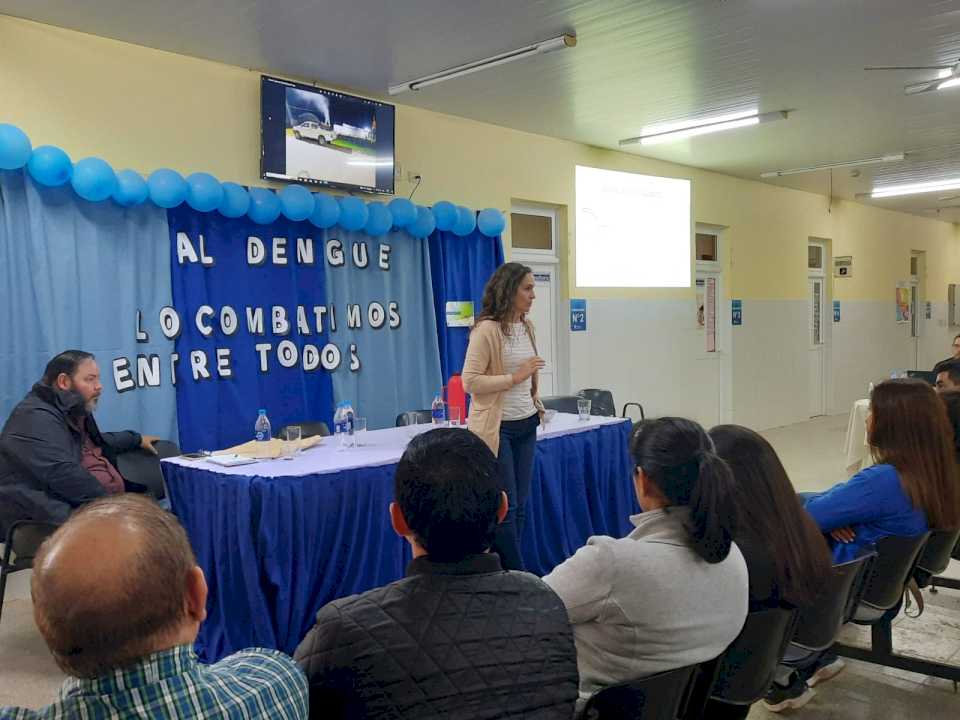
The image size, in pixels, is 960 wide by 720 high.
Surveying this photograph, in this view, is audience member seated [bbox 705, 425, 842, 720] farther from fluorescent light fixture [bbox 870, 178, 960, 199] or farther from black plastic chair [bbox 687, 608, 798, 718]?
fluorescent light fixture [bbox 870, 178, 960, 199]

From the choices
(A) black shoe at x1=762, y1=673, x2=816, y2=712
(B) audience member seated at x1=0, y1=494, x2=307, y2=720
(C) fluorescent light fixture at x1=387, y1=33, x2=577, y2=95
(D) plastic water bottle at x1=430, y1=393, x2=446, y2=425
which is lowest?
(A) black shoe at x1=762, y1=673, x2=816, y2=712

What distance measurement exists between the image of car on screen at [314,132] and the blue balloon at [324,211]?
355 millimetres

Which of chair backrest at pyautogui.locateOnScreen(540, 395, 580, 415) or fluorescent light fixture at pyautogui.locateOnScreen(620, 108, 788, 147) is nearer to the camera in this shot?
chair backrest at pyautogui.locateOnScreen(540, 395, 580, 415)

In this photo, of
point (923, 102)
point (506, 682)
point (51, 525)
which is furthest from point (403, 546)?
point (923, 102)

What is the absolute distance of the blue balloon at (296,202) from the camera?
4590 millimetres

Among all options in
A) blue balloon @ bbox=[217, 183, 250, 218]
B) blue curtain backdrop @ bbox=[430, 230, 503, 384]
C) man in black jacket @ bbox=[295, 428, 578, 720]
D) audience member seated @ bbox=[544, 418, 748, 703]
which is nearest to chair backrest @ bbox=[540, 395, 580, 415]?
blue curtain backdrop @ bbox=[430, 230, 503, 384]

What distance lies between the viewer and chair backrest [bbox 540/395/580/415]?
5270 mm

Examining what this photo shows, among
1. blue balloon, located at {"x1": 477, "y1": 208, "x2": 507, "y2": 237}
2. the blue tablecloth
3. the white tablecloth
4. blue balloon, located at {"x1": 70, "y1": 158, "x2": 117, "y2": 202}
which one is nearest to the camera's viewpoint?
the blue tablecloth

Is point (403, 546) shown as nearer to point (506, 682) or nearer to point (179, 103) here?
point (506, 682)

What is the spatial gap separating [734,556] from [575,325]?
520 cm

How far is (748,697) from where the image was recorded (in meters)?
1.84

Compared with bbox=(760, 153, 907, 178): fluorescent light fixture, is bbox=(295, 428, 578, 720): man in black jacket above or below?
below

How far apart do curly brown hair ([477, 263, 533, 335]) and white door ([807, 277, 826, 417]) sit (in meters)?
7.97

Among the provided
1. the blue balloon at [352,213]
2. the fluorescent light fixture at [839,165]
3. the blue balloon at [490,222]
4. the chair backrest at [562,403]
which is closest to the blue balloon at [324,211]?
the blue balloon at [352,213]
